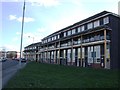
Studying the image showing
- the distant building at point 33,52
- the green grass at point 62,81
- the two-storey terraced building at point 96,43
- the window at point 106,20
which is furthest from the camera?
the distant building at point 33,52

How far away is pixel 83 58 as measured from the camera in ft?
185

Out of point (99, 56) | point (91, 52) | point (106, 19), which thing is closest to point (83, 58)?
point (91, 52)

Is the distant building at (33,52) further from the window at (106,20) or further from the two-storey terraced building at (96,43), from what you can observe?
the window at (106,20)

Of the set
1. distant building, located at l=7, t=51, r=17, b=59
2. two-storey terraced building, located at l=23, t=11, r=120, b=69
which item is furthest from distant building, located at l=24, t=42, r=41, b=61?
two-storey terraced building, located at l=23, t=11, r=120, b=69

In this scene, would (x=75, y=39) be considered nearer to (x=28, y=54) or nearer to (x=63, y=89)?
(x=63, y=89)

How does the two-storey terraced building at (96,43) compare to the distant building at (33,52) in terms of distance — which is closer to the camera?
the two-storey terraced building at (96,43)

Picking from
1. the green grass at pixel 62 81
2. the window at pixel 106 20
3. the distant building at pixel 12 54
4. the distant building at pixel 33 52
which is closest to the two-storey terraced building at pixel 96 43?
the window at pixel 106 20

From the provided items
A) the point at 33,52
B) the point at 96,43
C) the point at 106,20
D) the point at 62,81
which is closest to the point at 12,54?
the point at 33,52

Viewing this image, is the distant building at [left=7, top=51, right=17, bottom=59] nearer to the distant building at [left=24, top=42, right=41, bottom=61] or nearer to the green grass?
the distant building at [left=24, top=42, right=41, bottom=61]

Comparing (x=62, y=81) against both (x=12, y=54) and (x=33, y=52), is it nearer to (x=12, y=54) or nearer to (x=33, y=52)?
(x=33, y=52)

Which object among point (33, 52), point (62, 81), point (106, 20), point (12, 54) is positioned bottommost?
point (62, 81)

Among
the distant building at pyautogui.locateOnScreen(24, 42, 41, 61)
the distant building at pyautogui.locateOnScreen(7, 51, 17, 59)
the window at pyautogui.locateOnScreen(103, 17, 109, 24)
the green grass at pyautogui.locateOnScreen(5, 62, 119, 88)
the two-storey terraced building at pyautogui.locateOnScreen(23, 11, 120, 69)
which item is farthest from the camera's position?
the distant building at pyautogui.locateOnScreen(7, 51, 17, 59)

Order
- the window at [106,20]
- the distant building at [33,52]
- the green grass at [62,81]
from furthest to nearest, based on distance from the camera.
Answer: the distant building at [33,52]
the window at [106,20]
the green grass at [62,81]

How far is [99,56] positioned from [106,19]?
8029mm
